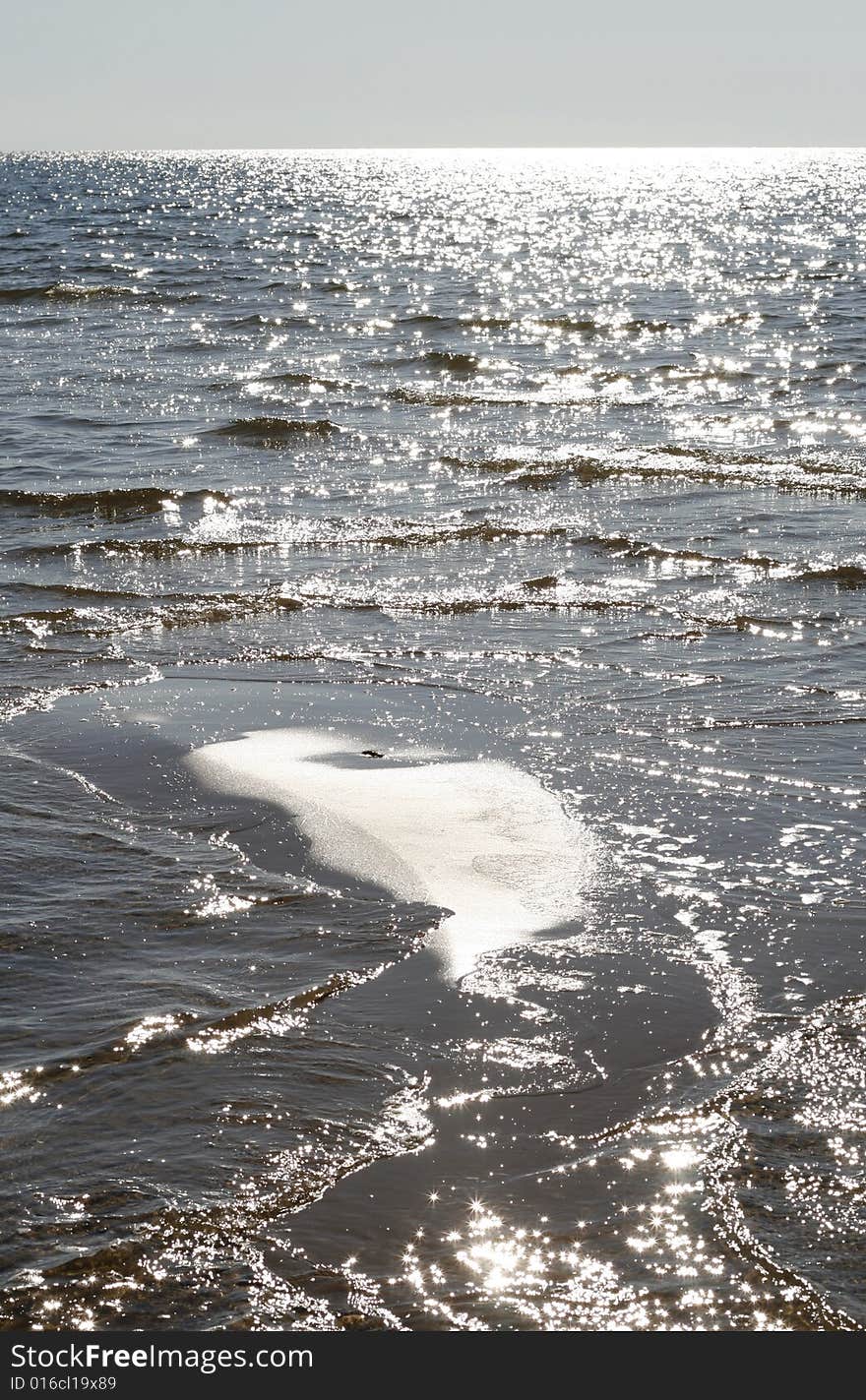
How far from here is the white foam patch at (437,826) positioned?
514cm

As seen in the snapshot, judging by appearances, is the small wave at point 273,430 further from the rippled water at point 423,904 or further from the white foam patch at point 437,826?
the white foam patch at point 437,826

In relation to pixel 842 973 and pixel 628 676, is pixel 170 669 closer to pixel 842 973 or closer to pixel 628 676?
pixel 628 676

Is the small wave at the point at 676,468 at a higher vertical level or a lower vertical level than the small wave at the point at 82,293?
lower

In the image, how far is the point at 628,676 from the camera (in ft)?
26.6

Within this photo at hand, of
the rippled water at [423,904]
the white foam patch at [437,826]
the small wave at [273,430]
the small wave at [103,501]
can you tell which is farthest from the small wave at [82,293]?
the white foam patch at [437,826]

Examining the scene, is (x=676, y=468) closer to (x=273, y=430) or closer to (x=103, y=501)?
(x=273, y=430)

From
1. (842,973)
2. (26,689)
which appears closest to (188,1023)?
(842,973)

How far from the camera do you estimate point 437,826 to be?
587 cm

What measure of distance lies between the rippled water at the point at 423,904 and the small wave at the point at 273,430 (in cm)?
6

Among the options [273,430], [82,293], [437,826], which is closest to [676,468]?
[273,430]

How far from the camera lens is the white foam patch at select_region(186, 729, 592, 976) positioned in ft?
16.9

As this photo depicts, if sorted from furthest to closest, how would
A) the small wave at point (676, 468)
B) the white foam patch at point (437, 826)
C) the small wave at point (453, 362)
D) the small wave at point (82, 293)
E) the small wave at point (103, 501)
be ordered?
1. the small wave at point (82, 293)
2. the small wave at point (453, 362)
3. the small wave at point (676, 468)
4. the small wave at point (103, 501)
5. the white foam patch at point (437, 826)

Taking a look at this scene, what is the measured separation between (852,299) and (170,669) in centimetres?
2785

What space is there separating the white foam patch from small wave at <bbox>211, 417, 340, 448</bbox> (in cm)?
910
